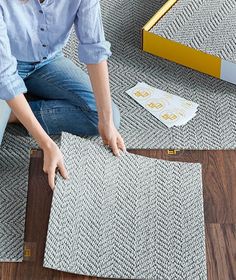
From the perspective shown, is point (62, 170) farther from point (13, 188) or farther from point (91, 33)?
point (91, 33)

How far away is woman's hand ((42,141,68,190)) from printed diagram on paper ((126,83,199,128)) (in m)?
0.38

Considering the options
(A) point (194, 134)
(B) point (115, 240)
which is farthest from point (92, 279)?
(A) point (194, 134)

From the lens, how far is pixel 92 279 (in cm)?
141

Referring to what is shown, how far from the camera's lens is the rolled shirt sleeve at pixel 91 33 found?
1417 millimetres

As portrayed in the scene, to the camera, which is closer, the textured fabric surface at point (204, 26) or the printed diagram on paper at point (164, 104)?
the printed diagram on paper at point (164, 104)

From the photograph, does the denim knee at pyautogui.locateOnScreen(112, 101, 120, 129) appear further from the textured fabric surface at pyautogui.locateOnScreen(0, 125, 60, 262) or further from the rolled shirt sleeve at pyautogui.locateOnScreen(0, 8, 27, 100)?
the rolled shirt sleeve at pyautogui.locateOnScreen(0, 8, 27, 100)

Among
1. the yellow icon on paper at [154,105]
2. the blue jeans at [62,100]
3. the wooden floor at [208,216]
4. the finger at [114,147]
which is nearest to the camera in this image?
the wooden floor at [208,216]

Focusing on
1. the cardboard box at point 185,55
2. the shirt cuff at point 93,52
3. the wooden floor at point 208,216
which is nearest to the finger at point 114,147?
the wooden floor at point 208,216

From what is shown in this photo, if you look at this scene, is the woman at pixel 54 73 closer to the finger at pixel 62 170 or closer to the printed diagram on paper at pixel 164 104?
the finger at pixel 62 170

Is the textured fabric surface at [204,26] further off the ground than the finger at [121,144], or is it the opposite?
the textured fabric surface at [204,26]

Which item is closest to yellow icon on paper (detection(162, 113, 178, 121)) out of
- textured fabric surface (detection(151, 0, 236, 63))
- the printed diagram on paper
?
the printed diagram on paper

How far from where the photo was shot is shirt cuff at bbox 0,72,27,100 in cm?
135

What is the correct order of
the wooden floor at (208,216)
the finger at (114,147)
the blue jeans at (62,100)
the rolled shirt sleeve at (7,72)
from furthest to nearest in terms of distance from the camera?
1. the blue jeans at (62,100)
2. the finger at (114,147)
3. the wooden floor at (208,216)
4. the rolled shirt sleeve at (7,72)

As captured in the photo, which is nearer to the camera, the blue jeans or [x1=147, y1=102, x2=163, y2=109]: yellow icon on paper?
the blue jeans
